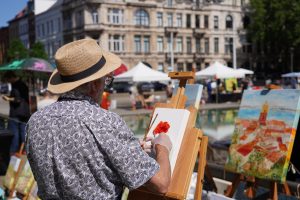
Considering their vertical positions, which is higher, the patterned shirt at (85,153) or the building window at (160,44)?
the building window at (160,44)

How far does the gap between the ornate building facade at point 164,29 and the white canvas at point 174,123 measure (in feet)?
169

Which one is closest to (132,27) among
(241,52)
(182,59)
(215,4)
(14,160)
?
(182,59)

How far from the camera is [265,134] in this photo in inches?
176

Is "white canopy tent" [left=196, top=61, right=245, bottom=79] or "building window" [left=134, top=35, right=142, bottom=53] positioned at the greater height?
"building window" [left=134, top=35, right=142, bottom=53]

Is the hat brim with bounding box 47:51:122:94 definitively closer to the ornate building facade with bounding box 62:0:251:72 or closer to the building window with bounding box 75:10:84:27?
the ornate building facade with bounding box 62:0:251:72

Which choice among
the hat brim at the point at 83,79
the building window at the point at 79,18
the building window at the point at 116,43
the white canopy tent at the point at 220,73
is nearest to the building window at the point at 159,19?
the building window at the point at 116,43

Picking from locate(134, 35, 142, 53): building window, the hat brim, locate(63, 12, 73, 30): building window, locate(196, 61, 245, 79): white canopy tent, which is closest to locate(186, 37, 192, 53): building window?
locate(134, 35, 142, 53): building window

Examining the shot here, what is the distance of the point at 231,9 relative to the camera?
64.2 metres

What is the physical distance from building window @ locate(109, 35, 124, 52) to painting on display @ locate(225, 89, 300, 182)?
172ft

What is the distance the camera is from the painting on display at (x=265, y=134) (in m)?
4.23

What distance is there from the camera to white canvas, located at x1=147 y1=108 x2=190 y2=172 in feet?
10.5

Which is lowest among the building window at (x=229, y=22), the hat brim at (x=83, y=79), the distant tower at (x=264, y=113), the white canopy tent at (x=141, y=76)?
the white canopy tent at (x=141, y=76)

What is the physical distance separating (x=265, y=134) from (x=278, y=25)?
160 feet

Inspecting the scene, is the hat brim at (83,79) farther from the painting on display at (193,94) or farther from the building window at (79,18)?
the building window at (79,18)
